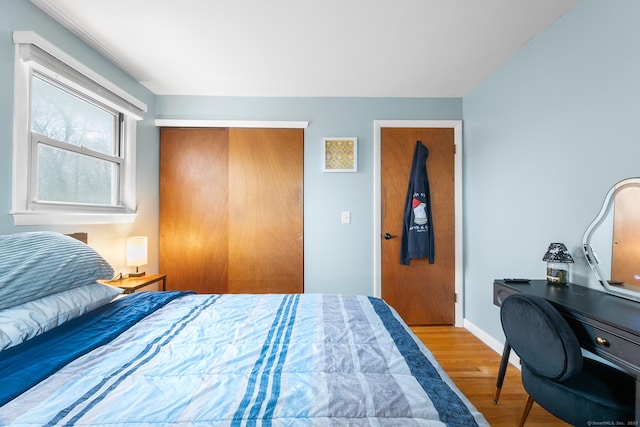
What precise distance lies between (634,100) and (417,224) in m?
1.71

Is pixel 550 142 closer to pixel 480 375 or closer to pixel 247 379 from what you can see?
pixel 480 375

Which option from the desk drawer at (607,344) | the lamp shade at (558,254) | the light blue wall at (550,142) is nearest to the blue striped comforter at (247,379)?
the desk drawer at (607,344)

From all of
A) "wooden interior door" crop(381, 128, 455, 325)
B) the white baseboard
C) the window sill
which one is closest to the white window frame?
the window sill

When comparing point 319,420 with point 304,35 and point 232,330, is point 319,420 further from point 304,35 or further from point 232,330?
point 304,35

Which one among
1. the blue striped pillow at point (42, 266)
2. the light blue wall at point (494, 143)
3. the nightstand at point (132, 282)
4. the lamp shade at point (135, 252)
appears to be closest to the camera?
the blue striped pillow at point (42, 266)

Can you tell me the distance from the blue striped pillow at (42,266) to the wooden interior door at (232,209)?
1.46m

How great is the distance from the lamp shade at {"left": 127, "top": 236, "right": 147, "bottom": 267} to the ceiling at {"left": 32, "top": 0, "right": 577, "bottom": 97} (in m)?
1.51

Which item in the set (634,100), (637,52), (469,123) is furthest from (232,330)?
(469,123)

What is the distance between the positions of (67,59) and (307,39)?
161 centimetres

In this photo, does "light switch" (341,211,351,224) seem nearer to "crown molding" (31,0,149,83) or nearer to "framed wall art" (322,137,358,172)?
"framed wall art" (322,137,358,172)

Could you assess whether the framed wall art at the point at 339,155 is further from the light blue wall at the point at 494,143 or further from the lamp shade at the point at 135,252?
the lamp shade at the point at 135,252

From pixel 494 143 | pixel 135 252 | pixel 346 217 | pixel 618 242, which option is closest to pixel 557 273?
pixel 618 242

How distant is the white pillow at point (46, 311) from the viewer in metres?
0.93

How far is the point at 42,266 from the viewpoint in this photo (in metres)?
1.16
